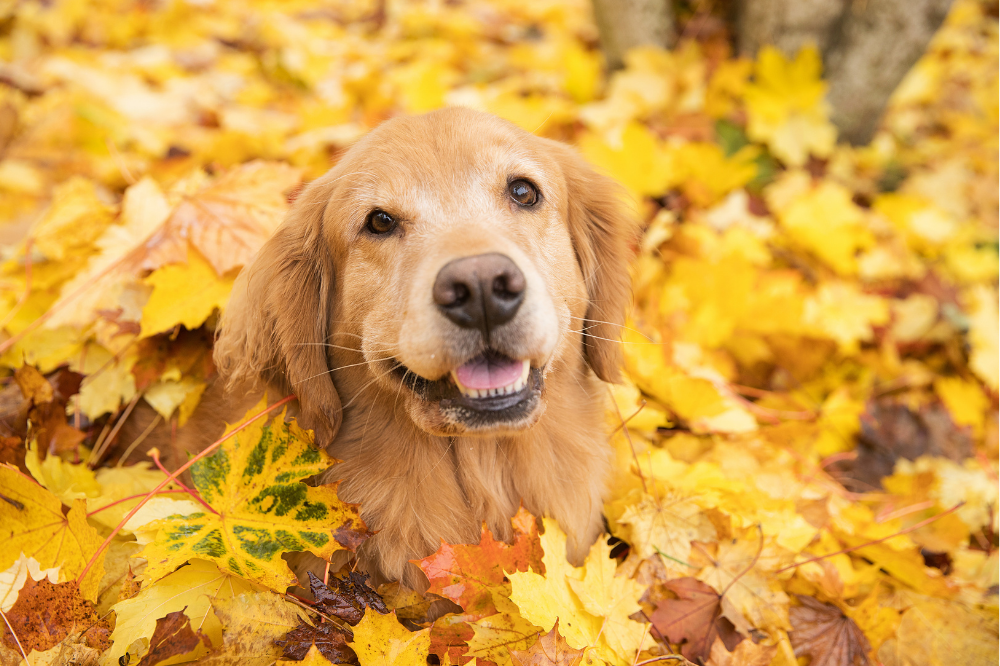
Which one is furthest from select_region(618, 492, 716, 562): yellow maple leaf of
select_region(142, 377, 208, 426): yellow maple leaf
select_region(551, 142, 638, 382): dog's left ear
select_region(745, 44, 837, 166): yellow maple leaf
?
select_region(745, 44, 837, 166): yellow maple leaf

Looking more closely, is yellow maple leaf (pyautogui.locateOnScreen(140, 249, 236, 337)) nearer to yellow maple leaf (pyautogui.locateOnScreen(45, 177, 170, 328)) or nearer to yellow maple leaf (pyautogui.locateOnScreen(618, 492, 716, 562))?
yellow maple leaf (pyautogui.locateOnScreen(45, 177, 170, 328))

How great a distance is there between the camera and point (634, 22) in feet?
16.0

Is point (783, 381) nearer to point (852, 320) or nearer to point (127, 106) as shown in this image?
point (852, 320)

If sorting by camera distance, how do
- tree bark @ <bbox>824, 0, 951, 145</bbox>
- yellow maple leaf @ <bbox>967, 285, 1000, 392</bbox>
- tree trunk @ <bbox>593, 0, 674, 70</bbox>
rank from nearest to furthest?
yellow maple leaf @ <bbox>967, 285, 1000, 392</bbox>, tree bark @ <bbox>824, 0, 951, 145</bbox>, tree trunk @ <bbox>593, 0, 674, 70</bbox>

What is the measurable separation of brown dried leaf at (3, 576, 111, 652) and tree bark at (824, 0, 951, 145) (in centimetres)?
538

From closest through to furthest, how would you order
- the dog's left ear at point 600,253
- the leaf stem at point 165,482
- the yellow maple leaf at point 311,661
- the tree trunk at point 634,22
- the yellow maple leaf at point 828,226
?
the yellow maple leaf at point 311,661
the leaf stem at point 165,482
the dog's left ear at point 600,253
the yellow maple leaf at point 828,226
the tree trunk at point 634,22

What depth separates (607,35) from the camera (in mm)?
5105

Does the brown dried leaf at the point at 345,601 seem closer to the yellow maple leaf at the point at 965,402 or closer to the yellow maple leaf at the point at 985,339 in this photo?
the yellow maple leaf at the point at 965,402

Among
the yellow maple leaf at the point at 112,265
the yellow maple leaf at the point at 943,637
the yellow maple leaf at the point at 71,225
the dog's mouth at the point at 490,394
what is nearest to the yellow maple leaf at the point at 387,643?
the dog's mouth at the point at 490,394

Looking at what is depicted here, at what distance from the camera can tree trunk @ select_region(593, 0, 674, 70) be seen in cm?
482

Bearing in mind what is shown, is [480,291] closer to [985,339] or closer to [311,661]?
[311,661]

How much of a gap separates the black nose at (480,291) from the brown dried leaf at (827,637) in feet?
5.18

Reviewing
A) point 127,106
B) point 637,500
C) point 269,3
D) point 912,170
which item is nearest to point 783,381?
point 637,500

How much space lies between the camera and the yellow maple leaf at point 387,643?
1.87 m
